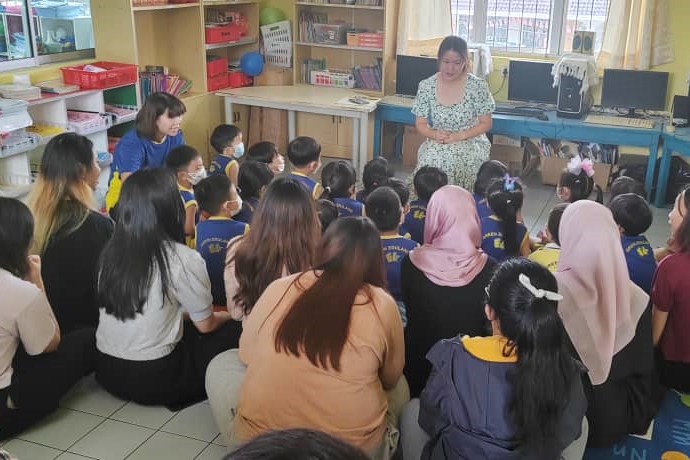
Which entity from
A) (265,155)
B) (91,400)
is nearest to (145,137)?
(265,155)

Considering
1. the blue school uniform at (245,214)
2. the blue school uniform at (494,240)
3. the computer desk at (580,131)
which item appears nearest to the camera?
the blue school uniform at (494,240)

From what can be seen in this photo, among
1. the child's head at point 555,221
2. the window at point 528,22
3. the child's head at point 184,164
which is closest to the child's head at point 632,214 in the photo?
the child's head at point 555,221

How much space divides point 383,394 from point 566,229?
39.3 inches

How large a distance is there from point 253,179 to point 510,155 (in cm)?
334

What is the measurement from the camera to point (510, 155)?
6285mm

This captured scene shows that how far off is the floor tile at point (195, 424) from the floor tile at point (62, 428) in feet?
0.94

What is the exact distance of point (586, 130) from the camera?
5.40 metres

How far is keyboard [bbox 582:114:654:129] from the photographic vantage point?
5.30 m

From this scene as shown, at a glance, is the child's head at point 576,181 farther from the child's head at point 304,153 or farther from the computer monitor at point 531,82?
the computer monitor at point 531,82

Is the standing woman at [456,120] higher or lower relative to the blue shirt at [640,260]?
higher

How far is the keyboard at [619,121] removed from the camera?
530cm

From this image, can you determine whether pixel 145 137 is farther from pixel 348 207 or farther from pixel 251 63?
pixel 251 63

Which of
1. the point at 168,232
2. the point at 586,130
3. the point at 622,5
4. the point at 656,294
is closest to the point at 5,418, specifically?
the point at 168,232

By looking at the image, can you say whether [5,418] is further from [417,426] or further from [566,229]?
[566,229]
